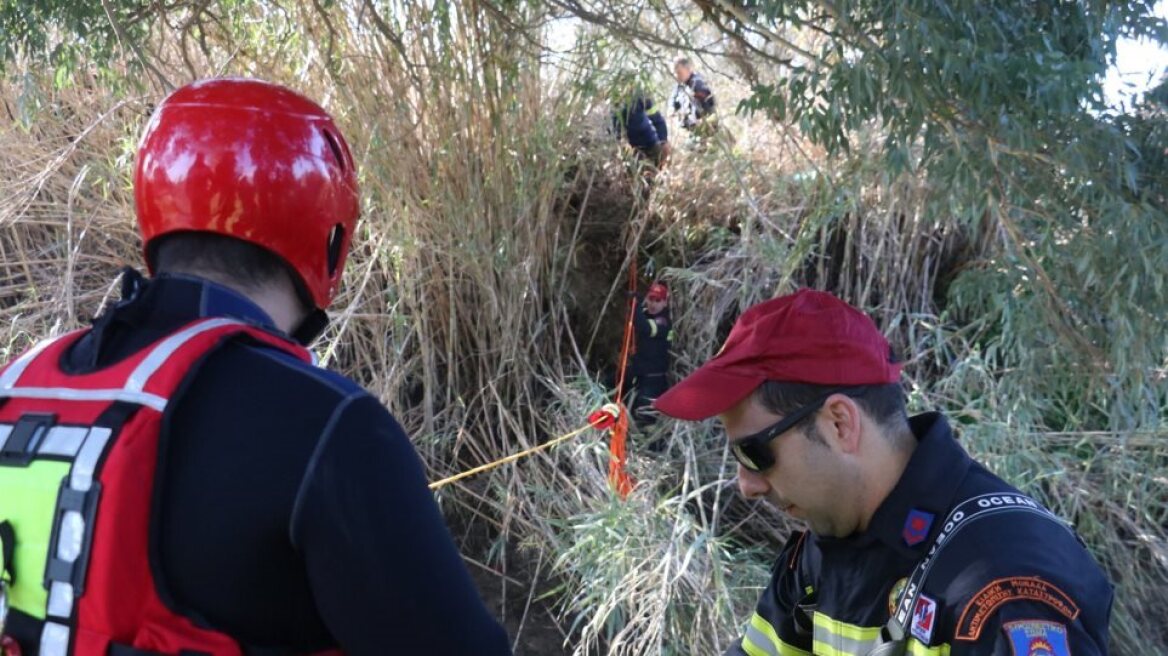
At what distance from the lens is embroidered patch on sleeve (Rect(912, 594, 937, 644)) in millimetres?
1715

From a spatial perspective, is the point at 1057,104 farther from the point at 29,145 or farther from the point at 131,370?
the point at 29,145

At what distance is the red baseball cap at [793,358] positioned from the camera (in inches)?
78.4

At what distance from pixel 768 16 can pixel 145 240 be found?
5.35 ft

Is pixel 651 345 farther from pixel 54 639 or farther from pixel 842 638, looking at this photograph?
pixel 54 639

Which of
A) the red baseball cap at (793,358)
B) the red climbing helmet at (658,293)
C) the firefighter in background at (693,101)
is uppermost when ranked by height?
the firefighter in background at (693,101)

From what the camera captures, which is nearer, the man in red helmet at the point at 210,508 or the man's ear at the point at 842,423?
the man in red helmet at the point at 210,508

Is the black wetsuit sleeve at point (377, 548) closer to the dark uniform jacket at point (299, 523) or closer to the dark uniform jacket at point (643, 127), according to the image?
the dark uniform jacket at point (299, 523)

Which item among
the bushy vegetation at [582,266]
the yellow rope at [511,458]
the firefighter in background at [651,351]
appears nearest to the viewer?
the bushy vegetation at [582,266]

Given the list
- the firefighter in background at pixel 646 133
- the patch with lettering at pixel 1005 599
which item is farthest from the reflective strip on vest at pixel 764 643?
the firefighter in background at pixel 646 133

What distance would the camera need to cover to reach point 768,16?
268cm

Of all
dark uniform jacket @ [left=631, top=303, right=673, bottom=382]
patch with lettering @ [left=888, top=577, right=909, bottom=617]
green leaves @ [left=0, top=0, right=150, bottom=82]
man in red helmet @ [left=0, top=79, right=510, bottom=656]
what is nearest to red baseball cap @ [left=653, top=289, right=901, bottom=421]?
patch with lettering @ [left=888, top=577, right=909, bottom=617]

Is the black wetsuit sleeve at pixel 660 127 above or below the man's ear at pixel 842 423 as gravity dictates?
above

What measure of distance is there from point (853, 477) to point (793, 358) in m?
0.23

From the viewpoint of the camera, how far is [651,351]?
6.64 meters
